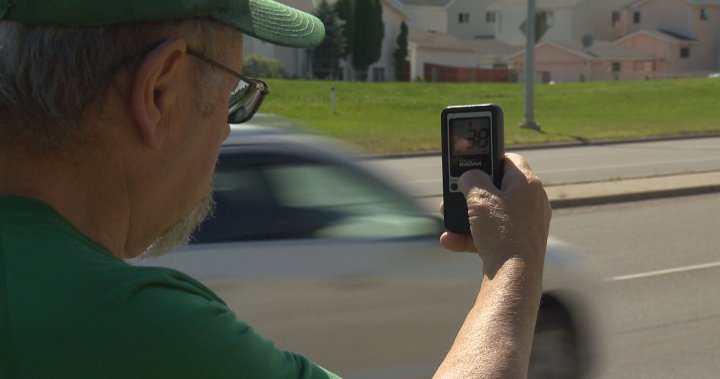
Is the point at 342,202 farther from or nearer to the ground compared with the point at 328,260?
farther from the ground

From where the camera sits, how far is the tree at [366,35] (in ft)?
221

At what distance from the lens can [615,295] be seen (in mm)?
8656

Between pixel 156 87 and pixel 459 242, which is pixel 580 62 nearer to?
pixel 459 242

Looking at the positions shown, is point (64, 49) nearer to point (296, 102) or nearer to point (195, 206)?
point (195, 206)

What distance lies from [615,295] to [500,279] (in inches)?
282

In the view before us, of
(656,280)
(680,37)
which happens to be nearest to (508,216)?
(656,280)

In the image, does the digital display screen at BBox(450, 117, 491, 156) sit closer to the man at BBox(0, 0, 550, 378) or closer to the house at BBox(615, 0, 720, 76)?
the man at BBox(0, 0, 550, 378)

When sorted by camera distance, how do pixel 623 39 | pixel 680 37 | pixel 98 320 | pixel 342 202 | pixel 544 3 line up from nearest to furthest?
pixel 98 320
pixel 342 202
pixel 680 37
pixel 623 39
pixel 544 3

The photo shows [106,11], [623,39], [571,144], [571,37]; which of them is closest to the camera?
[106,11]

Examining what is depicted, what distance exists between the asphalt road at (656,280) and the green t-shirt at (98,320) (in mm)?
5306

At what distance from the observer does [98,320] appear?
1.33m

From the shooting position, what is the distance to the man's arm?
5.35 ft

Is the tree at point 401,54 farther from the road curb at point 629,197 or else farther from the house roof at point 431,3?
the road curb at point 629,197

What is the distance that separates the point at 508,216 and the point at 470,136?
27 centimetres
